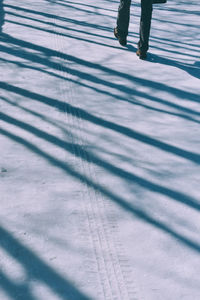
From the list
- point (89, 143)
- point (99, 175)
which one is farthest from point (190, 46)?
point (99, 175)

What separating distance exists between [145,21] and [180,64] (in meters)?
0.82

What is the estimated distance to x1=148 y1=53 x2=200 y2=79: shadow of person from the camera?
17.9 ft

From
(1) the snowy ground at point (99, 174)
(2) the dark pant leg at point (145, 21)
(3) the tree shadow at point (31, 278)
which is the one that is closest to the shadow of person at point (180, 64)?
(1) the snowy ground at point (99, 174)

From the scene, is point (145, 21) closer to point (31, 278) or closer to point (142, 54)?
point (142, 54)

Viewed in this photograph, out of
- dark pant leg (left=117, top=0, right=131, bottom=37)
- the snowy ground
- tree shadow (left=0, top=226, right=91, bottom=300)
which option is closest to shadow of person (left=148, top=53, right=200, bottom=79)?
the snowy ground

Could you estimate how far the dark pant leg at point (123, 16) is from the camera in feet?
19.8

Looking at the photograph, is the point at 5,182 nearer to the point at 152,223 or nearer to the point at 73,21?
the point at 152,223

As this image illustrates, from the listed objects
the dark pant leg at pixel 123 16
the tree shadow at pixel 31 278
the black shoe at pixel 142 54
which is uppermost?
the dark pant leg at pixel 123 16

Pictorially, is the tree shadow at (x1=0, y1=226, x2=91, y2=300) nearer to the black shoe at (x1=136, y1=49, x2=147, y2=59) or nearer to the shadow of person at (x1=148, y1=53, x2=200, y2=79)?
the shadow of person at (x1=148, y1=53, x2=200, y2=79)

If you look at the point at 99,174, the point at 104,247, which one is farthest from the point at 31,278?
the point at 99,174

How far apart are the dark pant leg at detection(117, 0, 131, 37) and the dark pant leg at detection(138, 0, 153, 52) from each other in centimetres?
61

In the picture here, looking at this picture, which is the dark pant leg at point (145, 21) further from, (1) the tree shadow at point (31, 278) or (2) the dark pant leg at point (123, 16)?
(1) the tree shadow at point (31, 278)

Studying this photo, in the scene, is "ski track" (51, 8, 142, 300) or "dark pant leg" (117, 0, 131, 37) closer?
"ski track" (51, 8, 142, 300)

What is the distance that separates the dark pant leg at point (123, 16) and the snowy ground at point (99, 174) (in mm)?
301
